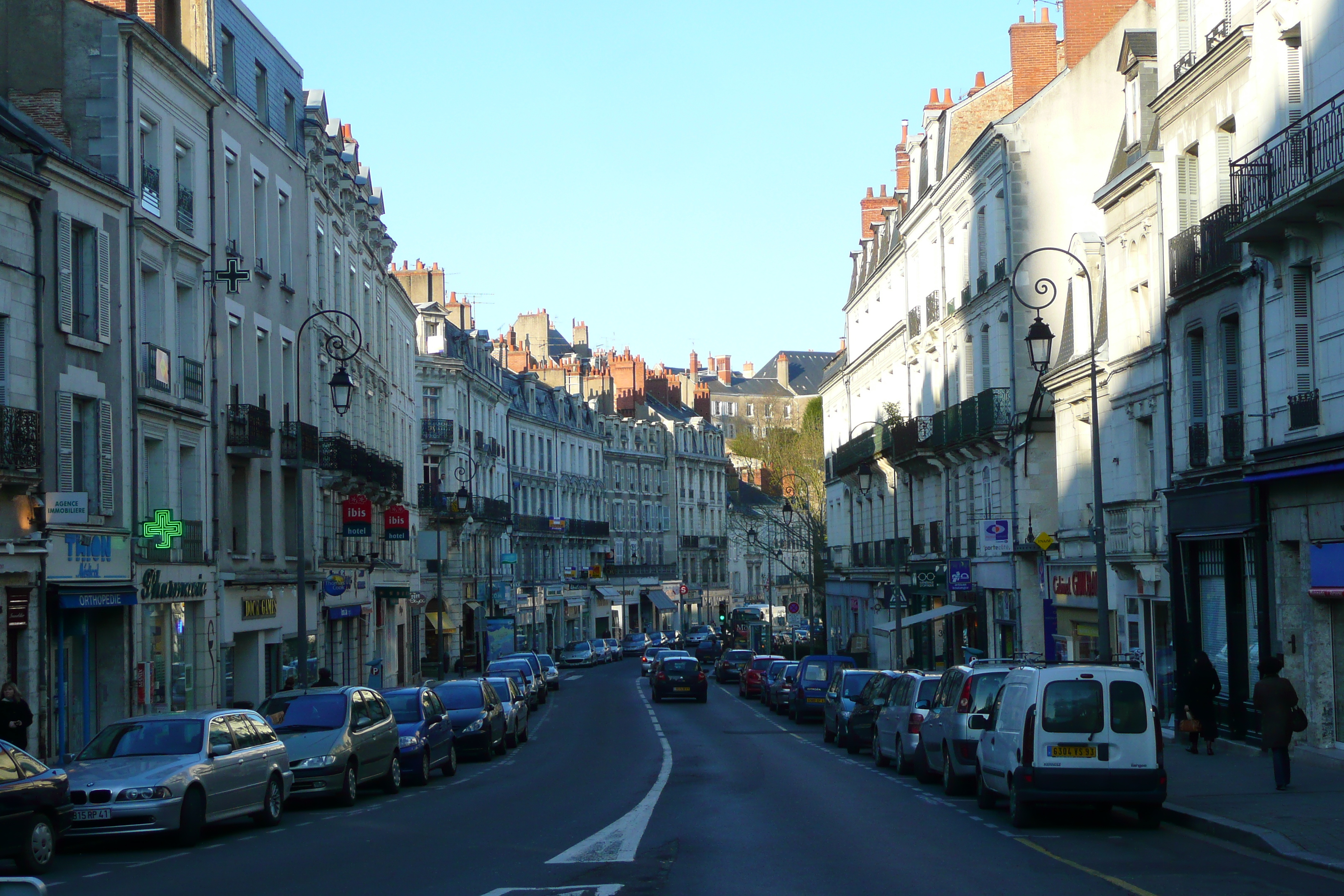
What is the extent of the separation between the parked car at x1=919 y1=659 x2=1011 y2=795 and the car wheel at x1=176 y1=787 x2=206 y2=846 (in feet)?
29.8

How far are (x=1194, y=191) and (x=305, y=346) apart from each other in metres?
23.4

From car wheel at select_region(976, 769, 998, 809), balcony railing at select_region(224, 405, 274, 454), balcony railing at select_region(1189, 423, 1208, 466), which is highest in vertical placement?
balcony railing at select_region(224, 405, 274, 454)

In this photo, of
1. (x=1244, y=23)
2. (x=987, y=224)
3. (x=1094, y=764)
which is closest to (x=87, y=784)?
(x=1094, y=764)

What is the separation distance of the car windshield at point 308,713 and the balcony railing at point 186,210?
39.6 ft

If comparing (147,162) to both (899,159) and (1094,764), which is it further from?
(899,159)

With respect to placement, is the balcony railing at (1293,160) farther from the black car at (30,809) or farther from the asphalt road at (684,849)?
the black car at (30,809)

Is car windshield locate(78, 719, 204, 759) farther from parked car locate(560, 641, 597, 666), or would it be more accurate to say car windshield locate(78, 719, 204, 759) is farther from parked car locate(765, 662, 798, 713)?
parked car locate(560, 641, 597, 666)

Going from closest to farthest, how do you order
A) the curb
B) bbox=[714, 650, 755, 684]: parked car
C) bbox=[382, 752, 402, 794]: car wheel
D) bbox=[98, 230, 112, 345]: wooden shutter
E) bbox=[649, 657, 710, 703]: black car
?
1. the curb
2. bbox=[382, 752, 402, 794]: car wheel
3. bbox=[98, 230, 112, 345]: wooden shutter
4. bbox=[649, 657, 710, 703]: black car
5. bbox=[714, 650, 755, 684]: parked car

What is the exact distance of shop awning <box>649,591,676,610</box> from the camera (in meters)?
111

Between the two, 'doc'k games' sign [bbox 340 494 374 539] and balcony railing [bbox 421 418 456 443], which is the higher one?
balcony railing [bbox 421 418 456 443]

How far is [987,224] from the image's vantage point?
134 ft

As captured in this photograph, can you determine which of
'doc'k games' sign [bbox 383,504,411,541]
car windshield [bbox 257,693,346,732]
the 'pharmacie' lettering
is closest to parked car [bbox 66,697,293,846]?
car windshield [bbox 257,693,346,732]

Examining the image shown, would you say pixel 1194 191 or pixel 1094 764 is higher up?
pixel 1194 191

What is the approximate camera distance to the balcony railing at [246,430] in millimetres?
32750
